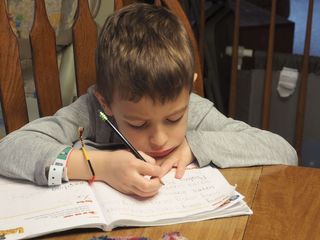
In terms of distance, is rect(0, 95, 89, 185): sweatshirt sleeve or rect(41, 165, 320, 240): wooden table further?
rect(0, 95, 89, 185): sweatshirt sleeve

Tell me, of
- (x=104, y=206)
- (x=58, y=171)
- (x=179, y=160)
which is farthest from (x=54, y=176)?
(x=179, y=160)

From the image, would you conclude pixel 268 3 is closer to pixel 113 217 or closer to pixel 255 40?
pixel 255 40

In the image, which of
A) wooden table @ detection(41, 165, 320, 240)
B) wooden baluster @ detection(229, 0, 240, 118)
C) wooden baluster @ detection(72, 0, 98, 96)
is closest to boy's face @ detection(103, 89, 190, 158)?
wooden table @ detection(41, 165, 320, 240)

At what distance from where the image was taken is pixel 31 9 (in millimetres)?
1725

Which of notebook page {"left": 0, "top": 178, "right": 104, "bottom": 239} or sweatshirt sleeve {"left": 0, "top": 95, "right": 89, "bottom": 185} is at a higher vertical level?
sweatshirt sleeve {"left": 0, "top": 95, "right": 89, "bottom": 185}

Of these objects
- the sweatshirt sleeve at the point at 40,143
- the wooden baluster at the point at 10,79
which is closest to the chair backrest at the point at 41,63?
the wooden baluster at the point at 10,79

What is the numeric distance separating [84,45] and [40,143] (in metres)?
0.34

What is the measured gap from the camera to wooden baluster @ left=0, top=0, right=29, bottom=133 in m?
1.10

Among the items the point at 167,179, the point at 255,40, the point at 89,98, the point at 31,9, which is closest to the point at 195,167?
the point at 167,179

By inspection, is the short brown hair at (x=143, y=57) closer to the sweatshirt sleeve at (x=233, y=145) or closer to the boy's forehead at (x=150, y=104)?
the boy's forehead at (x=150, y=104)

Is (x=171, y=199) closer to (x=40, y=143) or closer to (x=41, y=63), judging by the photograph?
(x=40, y=143)

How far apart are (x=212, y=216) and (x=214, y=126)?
347mm

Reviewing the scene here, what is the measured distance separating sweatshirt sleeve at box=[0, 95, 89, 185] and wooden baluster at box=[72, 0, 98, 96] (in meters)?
0.11

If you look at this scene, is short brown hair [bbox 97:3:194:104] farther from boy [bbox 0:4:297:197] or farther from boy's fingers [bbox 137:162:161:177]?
boy's fingers [bbox 137:162:161:177]
